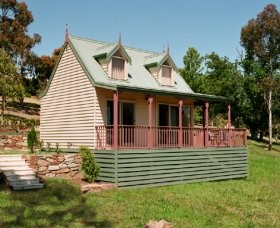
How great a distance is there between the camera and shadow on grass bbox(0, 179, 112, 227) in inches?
465

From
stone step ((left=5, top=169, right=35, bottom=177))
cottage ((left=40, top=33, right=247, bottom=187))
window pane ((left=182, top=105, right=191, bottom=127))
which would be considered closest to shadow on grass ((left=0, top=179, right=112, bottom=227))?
stone step ((left=5, top=169, right=35, bottom=177))

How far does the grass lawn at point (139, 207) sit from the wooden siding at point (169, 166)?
76 centimetres

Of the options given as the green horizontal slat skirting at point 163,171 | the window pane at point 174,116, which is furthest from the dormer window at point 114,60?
the green horizontal slat skirting at point 163,171

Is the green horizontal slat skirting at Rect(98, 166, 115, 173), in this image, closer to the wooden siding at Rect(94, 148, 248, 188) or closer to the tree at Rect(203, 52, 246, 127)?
the wooden siding at Rect(94, 148, 248, 188)

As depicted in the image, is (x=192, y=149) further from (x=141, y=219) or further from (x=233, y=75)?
(x=233, y=75)

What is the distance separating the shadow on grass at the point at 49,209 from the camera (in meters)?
11.8

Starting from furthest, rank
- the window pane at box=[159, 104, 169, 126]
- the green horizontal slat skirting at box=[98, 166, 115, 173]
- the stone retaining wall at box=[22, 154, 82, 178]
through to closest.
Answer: the window pane at box=[159, 104, 169, 126] → the green horizontal slat skirting at box=[98, 166, 115, 173] → the stone retaining wall at box=[22, 154, 82, 178]

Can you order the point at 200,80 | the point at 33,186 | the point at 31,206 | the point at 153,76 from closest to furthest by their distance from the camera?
1. the point at 31,206
2. the point at 33,186
3. the point at 153,76
4. the point at 200,80

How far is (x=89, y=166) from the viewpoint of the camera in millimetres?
17938

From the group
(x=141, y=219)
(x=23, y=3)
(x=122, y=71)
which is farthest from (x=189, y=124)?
(x=23, y=3)

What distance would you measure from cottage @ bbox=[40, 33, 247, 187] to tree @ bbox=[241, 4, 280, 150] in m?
21.4

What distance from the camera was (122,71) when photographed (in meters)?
22.2

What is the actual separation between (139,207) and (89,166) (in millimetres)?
4450

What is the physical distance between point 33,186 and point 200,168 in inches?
345
